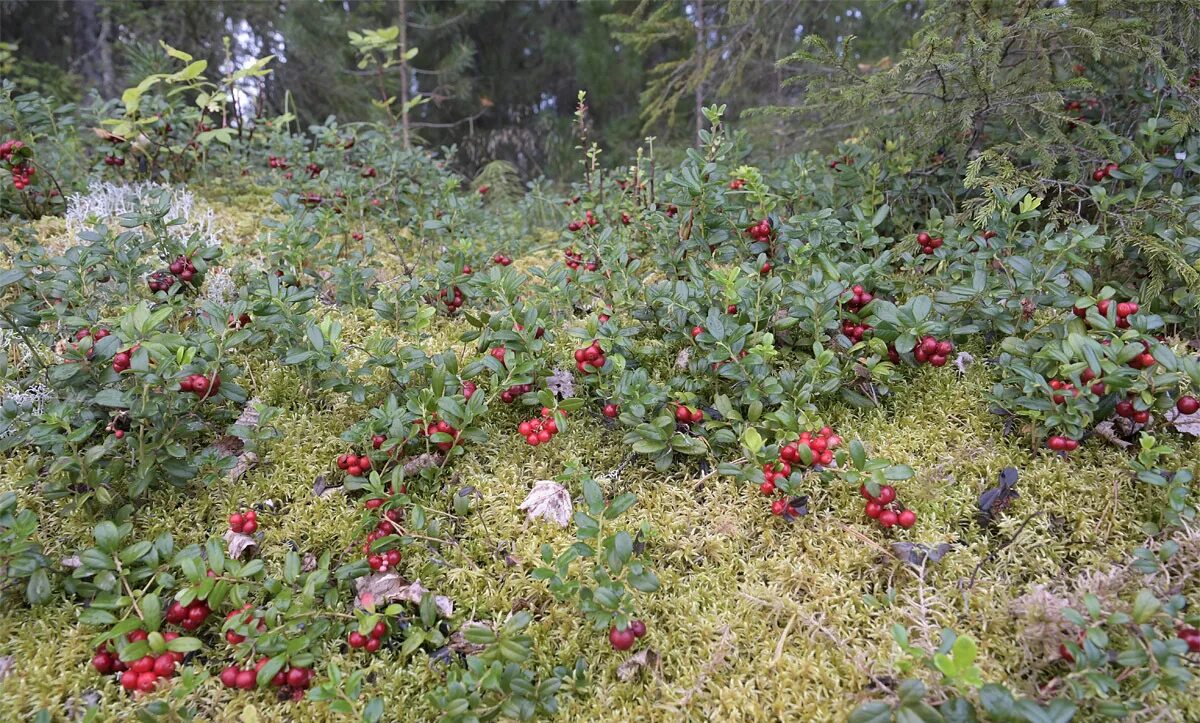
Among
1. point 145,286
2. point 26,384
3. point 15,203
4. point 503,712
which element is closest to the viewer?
point 503,712

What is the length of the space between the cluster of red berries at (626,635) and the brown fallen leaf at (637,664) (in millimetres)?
42

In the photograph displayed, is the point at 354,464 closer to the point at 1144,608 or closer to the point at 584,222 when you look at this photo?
the point at 584,222

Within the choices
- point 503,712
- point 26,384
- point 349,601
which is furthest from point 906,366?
point 26,384

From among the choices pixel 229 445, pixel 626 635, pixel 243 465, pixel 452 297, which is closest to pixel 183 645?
pixel 243 465

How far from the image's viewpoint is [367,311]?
3.87m

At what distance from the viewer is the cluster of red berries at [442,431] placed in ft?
9.00

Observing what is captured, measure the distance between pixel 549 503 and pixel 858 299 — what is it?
1683mm

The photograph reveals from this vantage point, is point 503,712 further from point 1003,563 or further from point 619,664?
point 1003,563

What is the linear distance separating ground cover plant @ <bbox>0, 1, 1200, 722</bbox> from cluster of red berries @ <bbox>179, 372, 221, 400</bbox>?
0.21 feet

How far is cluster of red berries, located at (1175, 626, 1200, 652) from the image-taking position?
6.15ft

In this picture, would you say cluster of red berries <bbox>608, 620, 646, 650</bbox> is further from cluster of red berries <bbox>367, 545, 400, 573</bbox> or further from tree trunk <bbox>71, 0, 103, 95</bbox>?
tree trunk <bbox>71, 0, 103, 95</bbox>

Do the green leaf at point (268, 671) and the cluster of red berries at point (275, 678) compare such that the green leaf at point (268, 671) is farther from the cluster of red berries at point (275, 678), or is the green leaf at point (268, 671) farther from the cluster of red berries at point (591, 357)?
the cluster of red berries at point (591, 357)

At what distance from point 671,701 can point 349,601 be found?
1.17m

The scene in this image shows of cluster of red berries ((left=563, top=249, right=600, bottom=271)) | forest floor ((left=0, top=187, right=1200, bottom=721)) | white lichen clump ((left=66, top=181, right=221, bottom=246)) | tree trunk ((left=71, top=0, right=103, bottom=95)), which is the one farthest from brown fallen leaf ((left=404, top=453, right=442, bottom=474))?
tree trunk ((left=71, top=0, right=103, bottom=95))
